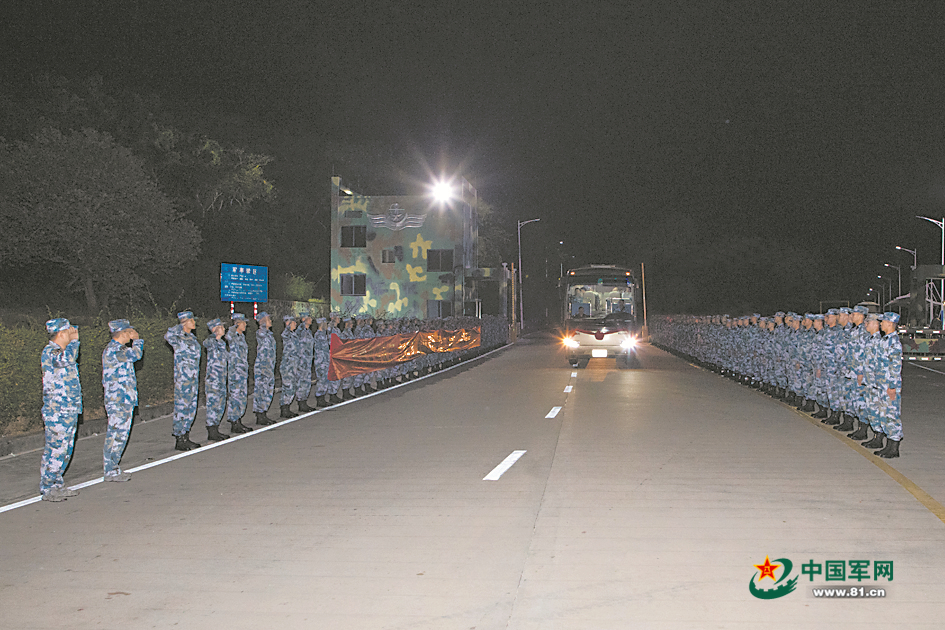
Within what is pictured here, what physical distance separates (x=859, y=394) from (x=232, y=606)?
9607mm

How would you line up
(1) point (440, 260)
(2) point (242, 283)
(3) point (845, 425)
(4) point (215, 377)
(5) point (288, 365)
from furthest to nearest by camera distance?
(1) point (440, 260), (2) point (242, 283), (5) point (288, 365), (3) point (845, 425), (4) point (215, 377)

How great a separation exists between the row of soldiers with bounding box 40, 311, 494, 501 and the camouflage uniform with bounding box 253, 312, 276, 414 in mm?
17

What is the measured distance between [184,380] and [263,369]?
9.88 feet

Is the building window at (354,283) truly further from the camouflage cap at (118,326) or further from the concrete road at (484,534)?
the camouflage cap at (118,326)

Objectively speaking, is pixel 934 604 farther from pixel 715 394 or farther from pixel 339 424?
pixel 715 394

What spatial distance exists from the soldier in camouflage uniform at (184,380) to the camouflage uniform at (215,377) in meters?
0.54

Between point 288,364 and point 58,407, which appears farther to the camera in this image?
point 288,364

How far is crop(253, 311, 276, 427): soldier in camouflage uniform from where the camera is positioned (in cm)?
1472

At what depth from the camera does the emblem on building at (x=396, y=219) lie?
56.4m

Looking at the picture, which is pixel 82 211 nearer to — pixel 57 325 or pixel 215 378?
pixel 215 378

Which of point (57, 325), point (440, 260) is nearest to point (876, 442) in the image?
point (57, 325)

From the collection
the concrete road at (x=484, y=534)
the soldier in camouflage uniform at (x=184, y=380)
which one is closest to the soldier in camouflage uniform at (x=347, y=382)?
the concrete road at (x=484, y=534)

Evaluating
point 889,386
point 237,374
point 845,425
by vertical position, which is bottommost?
point 845,425

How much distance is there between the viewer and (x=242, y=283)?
27766 mm
